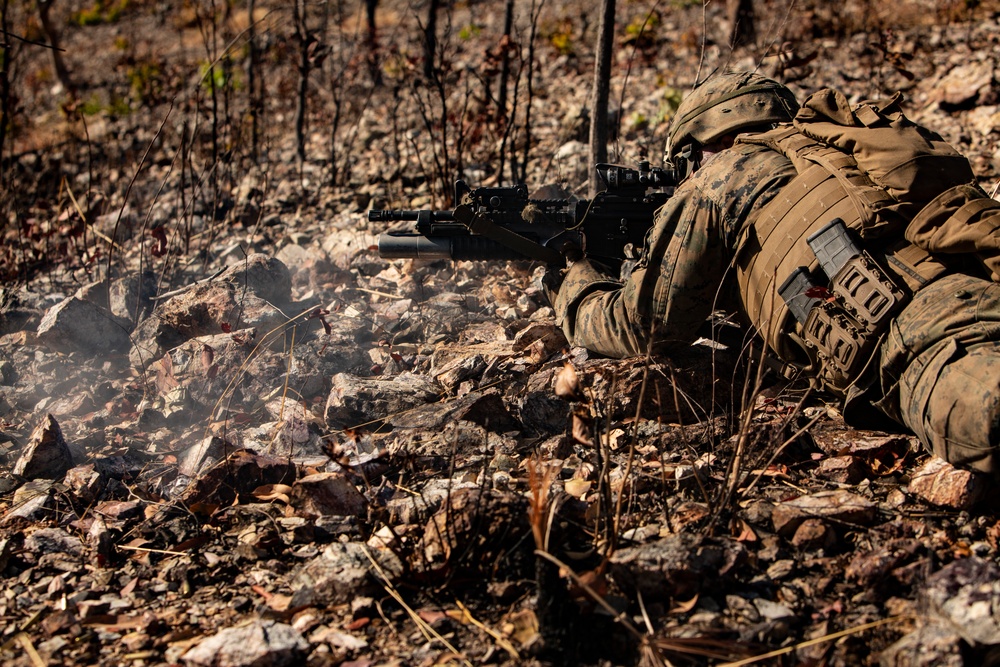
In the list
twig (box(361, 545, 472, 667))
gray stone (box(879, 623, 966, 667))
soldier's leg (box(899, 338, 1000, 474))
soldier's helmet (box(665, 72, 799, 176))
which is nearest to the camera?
gray stone (box(879, 623, 966, 667))

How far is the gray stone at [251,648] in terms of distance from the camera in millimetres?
1834

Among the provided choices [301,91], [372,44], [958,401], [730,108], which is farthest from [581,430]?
[372,44]

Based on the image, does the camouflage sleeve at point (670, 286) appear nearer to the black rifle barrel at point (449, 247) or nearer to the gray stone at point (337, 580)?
the black rifle barrel at point (449, 247)

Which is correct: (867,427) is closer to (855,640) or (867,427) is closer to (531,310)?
(855,640)

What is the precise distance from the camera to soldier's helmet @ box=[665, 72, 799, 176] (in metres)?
3.00

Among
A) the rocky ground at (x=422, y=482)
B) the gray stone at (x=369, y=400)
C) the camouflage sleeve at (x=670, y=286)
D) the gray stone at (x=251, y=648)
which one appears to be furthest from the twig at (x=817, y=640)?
the gray stone at (x=369, y=400)

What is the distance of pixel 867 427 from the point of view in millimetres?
2707

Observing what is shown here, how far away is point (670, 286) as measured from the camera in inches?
114

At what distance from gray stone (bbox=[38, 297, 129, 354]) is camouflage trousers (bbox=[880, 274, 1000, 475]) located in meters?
3.43

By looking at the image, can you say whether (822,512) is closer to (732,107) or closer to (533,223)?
(732,107)

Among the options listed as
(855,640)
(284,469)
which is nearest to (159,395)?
(284,469)

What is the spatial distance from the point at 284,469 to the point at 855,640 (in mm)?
1800

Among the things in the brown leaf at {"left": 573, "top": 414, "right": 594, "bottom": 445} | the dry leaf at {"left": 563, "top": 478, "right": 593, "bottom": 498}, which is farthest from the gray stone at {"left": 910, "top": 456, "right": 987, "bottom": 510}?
the brown leaf at {"left": 573, "top": 414, "right": 594, "bottom": 445}

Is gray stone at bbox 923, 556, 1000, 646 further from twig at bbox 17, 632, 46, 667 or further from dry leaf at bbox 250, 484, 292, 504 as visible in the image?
twig at bbox 17, 632, 46, 667
